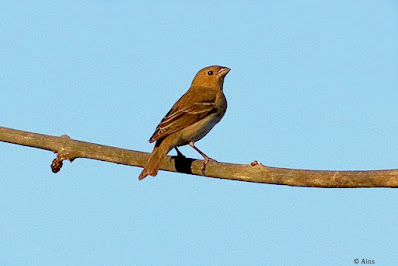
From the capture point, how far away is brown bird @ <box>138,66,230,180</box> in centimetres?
761

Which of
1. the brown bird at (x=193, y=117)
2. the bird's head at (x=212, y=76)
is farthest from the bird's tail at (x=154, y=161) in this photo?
the bird's head at (x=212, y=76)

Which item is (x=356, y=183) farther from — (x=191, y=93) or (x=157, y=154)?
(x=191, y=93)

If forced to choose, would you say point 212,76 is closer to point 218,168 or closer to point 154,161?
point 154,161

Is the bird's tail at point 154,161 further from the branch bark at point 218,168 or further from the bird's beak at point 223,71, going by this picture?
the bird's beak at point 223,71

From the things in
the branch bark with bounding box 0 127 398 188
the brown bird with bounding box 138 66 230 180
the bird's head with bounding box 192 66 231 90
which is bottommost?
the branch bark with bounding box 0 127 398 188

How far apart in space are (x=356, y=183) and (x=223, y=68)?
472 cm

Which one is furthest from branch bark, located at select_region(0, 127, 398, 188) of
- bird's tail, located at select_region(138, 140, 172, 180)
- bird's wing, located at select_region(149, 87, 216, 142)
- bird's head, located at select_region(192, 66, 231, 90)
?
bird's head, located at select_region(192, 66, 231, 90)

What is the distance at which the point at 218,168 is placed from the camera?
6168 millimetres

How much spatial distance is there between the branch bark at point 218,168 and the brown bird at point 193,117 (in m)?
0.26

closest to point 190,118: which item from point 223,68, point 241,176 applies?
point 223,68

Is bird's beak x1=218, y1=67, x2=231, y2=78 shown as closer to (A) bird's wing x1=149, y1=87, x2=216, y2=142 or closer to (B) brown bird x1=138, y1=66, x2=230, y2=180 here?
(B) brown bird x1=138, y1=66, x2=230, y2=180

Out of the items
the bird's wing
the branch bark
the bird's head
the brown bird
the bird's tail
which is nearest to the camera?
the branch bark

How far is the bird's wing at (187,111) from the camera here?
7.86 metres

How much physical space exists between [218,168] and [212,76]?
360cm
